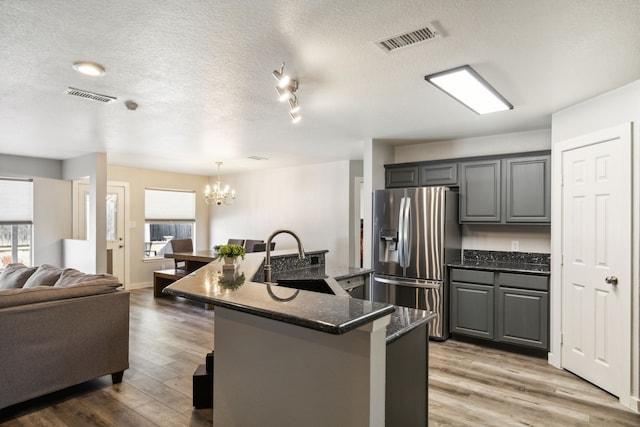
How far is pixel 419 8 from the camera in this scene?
1.78 m

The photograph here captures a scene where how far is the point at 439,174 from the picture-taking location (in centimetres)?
455

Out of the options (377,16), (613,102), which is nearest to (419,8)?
(377,16)

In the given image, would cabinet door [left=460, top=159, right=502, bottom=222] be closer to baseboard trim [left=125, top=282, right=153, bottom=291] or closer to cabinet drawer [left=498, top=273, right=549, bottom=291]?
cabinet drawer [left=498, top=273, right=549, bottom=291]

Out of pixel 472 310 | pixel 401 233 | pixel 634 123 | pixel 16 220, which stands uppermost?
pixel 634 123

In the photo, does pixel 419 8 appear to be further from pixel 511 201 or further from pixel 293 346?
pixel 511 201

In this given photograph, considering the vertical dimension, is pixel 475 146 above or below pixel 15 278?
above

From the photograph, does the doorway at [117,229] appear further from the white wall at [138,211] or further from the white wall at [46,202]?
the white wall at [46,202]

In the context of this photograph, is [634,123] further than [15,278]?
No

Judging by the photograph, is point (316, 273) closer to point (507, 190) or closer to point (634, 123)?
point (507, 190)

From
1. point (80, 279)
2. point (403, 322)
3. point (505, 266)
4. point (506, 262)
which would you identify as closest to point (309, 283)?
point (403, 322)

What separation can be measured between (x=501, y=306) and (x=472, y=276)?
0.41 m

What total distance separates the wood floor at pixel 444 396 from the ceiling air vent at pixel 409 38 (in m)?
2.41

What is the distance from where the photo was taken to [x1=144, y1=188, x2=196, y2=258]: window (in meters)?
7.64

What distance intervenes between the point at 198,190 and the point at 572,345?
296 inches
